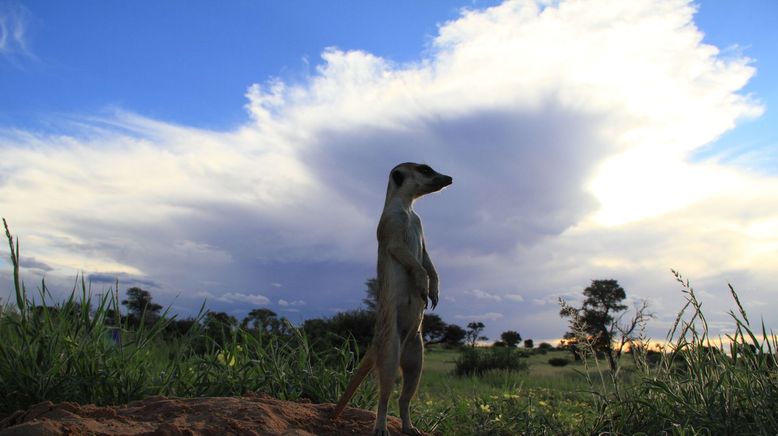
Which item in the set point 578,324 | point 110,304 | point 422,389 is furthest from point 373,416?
point 422,389

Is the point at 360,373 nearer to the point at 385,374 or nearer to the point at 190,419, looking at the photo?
the point at 385,374

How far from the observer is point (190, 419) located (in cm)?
367

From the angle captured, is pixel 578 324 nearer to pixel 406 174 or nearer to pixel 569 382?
pixel 406 174

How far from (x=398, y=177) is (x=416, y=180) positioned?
0.45 feet

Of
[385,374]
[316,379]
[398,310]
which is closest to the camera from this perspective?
[385,374]

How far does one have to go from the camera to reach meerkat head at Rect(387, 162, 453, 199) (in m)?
4.38

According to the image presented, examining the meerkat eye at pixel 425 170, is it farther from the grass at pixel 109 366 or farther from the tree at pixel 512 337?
the tree at pixel 512 337

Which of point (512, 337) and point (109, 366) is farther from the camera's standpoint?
point (512, 337)

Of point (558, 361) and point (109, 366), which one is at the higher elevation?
point (558, 361)

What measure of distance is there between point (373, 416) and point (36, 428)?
2.13 metres

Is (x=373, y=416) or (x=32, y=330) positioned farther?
(x=32, y=330)

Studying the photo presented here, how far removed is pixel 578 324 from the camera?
4.28 metres

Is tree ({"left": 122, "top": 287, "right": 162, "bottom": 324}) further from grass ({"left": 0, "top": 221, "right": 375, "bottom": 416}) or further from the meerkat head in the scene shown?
the meerkat head

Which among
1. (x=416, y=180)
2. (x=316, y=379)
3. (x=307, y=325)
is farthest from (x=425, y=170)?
(x=307, y=325)
